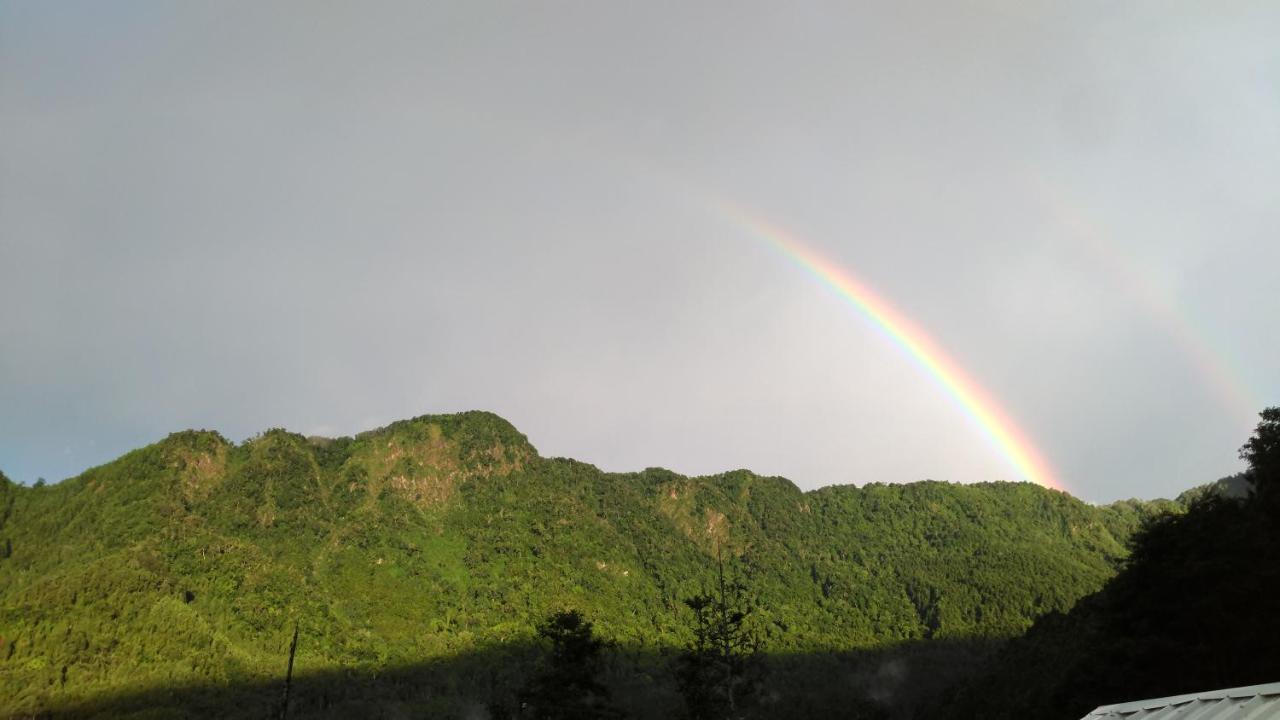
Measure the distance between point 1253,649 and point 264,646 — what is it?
124457 mm

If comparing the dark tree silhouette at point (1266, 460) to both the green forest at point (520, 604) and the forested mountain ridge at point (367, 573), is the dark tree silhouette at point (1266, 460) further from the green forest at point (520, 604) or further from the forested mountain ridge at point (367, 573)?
the forested mountain ridge at point (367, 573)

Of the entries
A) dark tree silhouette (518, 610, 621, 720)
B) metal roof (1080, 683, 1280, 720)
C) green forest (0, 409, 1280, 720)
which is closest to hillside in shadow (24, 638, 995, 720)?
green forest (0, 409, 1280, 720)

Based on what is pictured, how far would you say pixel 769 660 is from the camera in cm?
13275

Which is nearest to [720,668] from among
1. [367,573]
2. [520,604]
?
[520,604]

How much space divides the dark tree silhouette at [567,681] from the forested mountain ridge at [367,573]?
233ft

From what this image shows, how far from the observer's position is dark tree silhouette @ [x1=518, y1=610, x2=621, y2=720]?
1736 inches

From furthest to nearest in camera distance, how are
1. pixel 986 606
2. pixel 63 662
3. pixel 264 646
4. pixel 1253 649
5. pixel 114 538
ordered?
pixel 986 606 → pixel 114 538 → pixel 264 646 → pixel 63 662 → pixel 1253 649

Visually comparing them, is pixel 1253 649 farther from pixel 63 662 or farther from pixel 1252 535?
pixel 63 662

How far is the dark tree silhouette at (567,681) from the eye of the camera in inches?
1736

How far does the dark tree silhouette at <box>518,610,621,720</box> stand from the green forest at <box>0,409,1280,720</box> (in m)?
0.15

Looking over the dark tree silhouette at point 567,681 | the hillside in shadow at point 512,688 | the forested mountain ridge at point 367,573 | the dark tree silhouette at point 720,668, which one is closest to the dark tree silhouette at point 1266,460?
the dark tree silhouette at point 720,668

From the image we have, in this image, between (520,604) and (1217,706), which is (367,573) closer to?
A: (520,604)

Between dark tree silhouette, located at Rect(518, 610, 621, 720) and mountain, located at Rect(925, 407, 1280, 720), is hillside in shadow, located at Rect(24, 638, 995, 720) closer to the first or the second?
dark tree silhouette, located at Rect(518, 610, 621, 720)

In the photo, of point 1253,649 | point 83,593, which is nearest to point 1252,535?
point 1253,649
